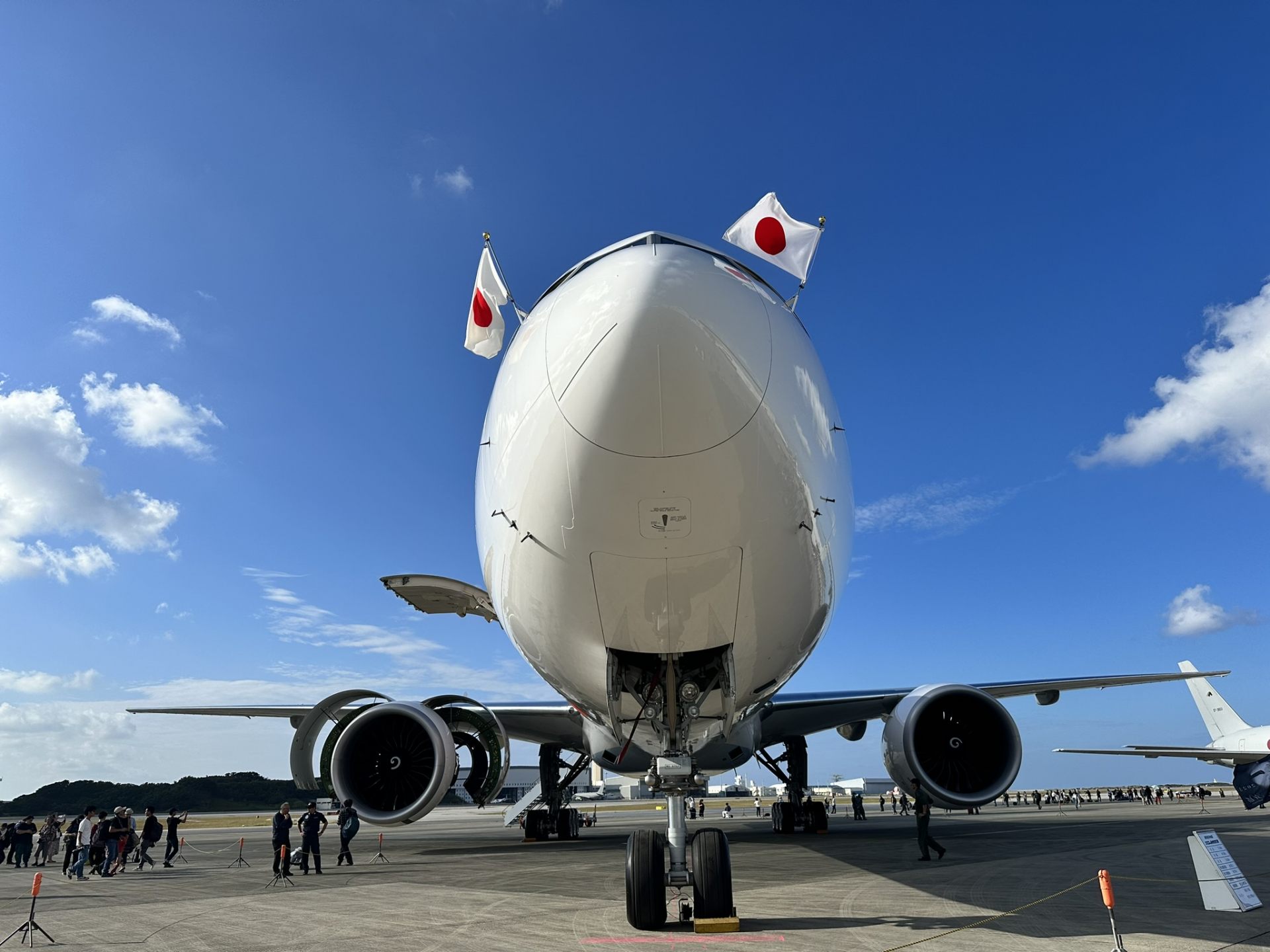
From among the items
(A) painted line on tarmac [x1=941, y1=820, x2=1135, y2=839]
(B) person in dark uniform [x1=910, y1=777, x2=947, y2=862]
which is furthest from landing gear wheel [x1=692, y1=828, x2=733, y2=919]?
(A) painted line on tarmac [x1=941, y1=820, x2=1135, y2=839]

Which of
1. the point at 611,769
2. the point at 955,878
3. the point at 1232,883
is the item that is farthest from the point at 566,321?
the point at 611,769

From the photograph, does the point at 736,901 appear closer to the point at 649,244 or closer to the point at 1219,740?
the point at 649,244

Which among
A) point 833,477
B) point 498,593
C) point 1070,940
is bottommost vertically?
point 1070,940

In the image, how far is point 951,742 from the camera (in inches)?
339

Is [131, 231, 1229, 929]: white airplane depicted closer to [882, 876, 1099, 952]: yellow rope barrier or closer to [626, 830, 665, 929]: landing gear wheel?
[626, 830, 665, 929]: landing gear wheel

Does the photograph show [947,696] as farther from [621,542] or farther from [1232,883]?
[621,542]

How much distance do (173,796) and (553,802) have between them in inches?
2705

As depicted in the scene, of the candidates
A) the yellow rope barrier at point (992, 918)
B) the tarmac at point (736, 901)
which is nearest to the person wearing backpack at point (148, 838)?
the tarmac at point (736, 901)

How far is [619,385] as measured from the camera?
4.06 m

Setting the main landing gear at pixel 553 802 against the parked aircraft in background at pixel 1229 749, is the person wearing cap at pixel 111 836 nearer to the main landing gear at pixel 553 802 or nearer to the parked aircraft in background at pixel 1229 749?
the main landing gear at pixel 553 802

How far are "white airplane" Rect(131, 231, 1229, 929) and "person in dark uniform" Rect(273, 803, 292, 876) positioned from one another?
6.55m

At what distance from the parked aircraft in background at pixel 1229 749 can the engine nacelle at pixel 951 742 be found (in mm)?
22016

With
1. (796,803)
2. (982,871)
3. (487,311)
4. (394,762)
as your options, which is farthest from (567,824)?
(487,311)

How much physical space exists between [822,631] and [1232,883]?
14.4ft
